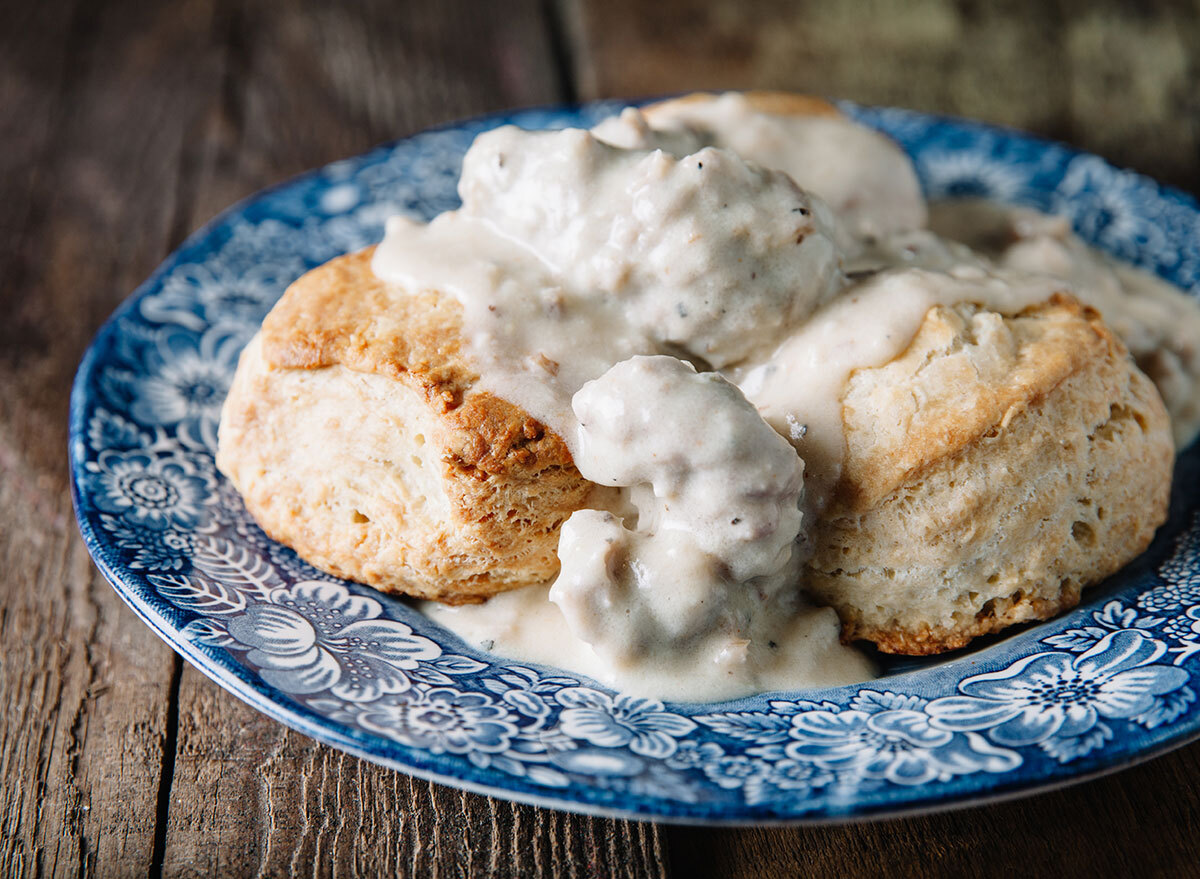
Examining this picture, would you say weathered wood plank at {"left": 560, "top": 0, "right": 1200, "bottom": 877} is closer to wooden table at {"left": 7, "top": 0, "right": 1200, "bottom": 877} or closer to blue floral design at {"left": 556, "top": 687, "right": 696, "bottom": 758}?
wooden table at {"left": 7, "top": 0, "right": 1200, "bottom": 877}

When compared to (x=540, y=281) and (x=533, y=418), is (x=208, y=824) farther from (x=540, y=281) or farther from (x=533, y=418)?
(x=540, y=281)

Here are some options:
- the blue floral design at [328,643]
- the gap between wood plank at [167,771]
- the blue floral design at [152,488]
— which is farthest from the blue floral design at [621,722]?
the blue floral design at [152,488]

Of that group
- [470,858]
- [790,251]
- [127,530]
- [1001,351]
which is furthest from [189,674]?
[1001,351]

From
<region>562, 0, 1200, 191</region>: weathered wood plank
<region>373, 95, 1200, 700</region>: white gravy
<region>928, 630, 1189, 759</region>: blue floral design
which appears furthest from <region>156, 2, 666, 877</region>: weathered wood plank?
<region>562, 0, 1200, 191</region>: weathered wood plank

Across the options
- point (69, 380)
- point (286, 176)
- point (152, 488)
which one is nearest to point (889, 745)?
point (152, 488)

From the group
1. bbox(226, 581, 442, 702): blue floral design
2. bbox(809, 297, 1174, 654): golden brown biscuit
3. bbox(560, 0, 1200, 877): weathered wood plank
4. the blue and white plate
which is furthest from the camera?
bbox(560, 0, 1200, 877): weathered wood plank

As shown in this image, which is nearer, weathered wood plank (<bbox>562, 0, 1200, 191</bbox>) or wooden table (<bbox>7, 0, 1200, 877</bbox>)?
wooden table (<bbox>7, 0, 1200, 877</bbox>)

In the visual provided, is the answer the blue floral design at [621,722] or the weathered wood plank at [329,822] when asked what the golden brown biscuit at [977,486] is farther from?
the weathered wood plank at [329,822]
